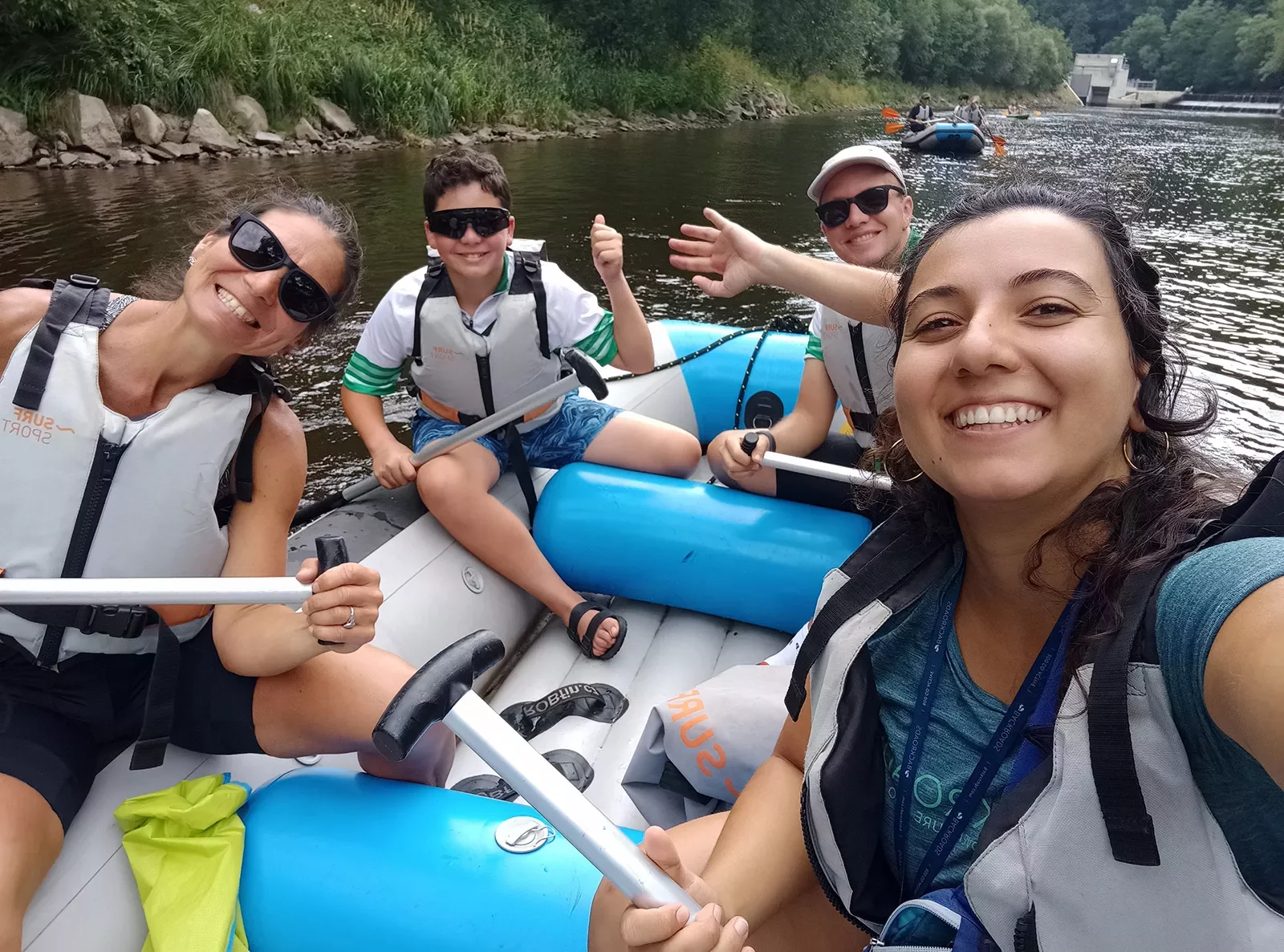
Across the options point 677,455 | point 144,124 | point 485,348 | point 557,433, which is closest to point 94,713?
point 485,348

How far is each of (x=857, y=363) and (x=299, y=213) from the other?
1.38 metres

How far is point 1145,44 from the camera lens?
2098 inches

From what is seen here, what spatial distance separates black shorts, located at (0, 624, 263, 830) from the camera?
1.25 meters

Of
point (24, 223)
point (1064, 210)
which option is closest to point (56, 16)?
point (24, 223)

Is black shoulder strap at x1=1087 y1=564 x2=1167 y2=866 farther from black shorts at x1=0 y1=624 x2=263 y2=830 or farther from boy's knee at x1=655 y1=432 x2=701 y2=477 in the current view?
boy's knee at x1=655 y1=432 x2=701 y2=477

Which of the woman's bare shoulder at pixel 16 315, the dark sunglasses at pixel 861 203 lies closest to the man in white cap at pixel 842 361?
the dark sunglasses at pixel 861 203

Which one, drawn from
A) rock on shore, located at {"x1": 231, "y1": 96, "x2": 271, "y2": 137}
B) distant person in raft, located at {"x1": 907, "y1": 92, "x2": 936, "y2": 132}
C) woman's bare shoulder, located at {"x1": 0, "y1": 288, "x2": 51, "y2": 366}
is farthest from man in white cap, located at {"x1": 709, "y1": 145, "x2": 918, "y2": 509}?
distant person in raft, located at {"x1": 907, "y1": 92, "x2": 936, "y2": 132}

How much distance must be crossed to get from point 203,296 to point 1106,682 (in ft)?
4.50

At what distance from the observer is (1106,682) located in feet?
2.30

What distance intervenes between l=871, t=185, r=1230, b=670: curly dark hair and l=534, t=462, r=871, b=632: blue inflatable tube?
3.84 ft

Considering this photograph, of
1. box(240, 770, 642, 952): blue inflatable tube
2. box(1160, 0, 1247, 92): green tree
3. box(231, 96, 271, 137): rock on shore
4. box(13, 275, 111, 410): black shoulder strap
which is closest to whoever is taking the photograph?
box(240, 770, 642, 952): blue inflatable tube

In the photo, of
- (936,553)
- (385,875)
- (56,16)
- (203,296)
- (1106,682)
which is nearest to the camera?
(1106,682)

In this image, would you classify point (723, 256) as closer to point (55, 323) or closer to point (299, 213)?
point (299, 213)

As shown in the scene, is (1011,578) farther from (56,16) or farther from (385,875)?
(56,16)
